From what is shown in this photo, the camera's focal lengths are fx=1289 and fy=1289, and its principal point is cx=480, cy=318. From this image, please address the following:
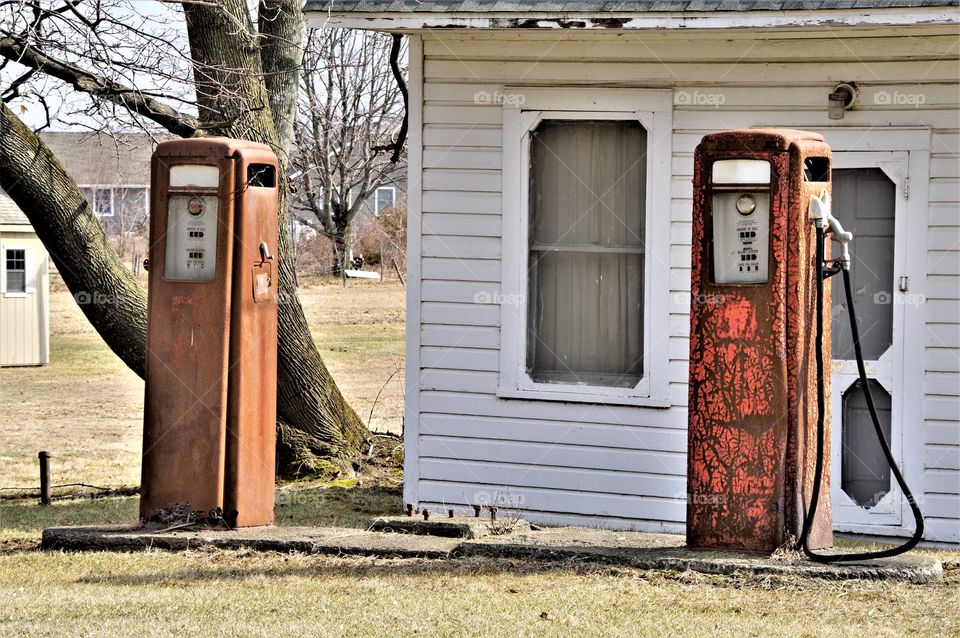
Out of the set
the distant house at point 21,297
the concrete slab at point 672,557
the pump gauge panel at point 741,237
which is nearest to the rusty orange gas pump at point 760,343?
the pump gauge panel at point 741,237

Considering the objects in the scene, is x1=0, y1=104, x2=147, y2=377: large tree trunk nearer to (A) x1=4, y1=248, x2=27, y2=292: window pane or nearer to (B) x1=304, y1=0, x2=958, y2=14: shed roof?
(B) x1=304, y1=0, x2=958, y2=14: shed roof

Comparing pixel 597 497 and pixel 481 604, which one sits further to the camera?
pixel 597 497

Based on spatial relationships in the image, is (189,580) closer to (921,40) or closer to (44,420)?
(921,40)

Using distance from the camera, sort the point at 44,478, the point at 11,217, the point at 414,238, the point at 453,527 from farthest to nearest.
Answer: the point at 11,217, the point at 44,478, the point at 414,238, the point at 453,527

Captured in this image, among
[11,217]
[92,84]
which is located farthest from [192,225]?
[11,217]

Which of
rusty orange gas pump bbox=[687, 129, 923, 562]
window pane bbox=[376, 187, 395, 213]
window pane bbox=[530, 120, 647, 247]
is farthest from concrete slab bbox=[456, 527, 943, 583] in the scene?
window pane bbox=[376, 187, 395, 213]

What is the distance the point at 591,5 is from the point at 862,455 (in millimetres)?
3217

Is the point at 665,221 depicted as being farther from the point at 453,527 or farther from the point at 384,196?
the point at 384,196

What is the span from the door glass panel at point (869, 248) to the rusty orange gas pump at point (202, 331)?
143 inches

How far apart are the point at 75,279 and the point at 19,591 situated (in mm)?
4787

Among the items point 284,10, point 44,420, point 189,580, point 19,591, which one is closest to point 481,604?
point 189,580

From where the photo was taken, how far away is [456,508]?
8.33m

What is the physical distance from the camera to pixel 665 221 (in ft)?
26.0

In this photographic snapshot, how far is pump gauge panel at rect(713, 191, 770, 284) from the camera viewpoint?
588cm
